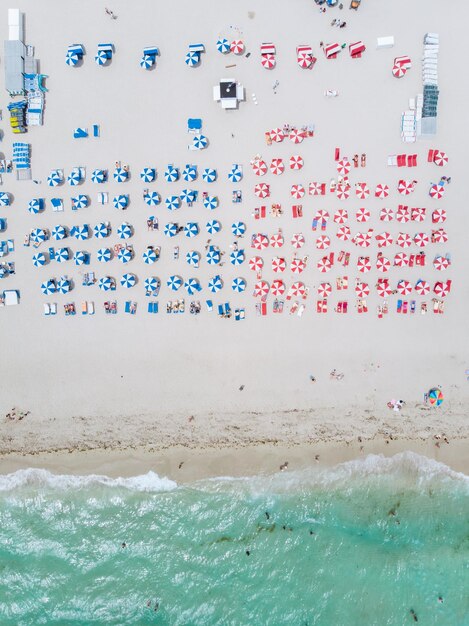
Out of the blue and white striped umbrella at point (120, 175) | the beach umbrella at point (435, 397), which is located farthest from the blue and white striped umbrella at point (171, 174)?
the beach umbrella at point (435, 397)

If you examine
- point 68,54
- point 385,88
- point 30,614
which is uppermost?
point 68,54

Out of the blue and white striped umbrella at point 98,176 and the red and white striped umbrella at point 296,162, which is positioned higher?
the red and white striped umbrella at point 296,162

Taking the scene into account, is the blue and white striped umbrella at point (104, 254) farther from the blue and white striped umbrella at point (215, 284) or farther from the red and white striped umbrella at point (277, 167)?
the red and white striped umbrella at point (277, 167)

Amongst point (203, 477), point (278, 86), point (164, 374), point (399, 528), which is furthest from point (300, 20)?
point (399, 528)

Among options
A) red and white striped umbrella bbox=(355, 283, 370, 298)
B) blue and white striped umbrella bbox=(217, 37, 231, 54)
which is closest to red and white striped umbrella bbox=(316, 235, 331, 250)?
red and white striped umbrella bbox=(355, 283, 370, 298)

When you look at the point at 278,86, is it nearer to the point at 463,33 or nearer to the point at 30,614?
the point at 463,33

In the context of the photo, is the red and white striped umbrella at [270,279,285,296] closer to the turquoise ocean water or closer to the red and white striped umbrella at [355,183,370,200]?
the red and white striped umbrella at [355,183,370,200]
